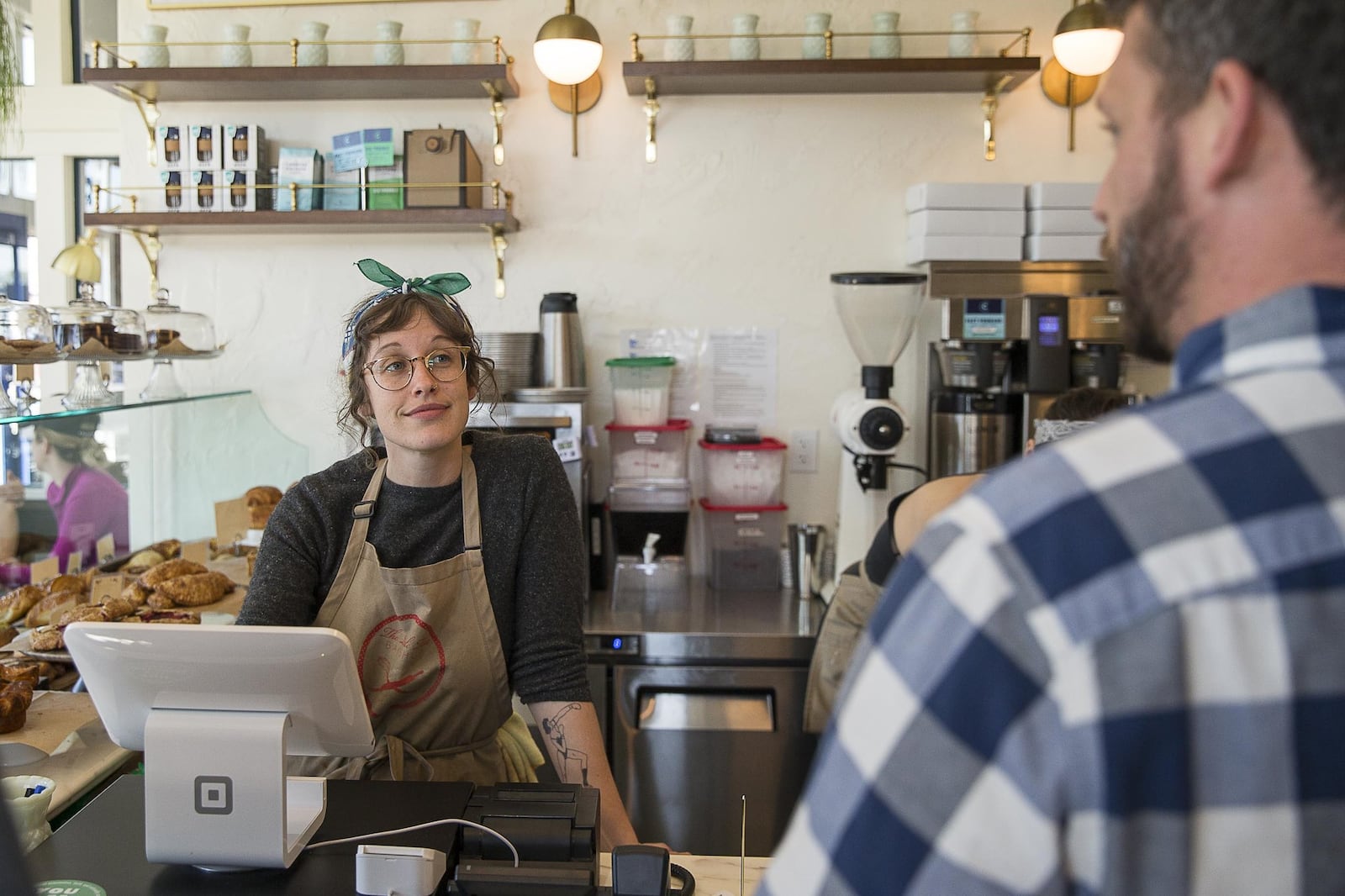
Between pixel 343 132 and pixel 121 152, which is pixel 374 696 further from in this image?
pixel 121 152

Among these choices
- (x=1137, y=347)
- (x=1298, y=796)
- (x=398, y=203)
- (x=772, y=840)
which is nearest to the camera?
(x=1298, y=796)

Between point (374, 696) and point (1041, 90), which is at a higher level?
point (1041, 90)

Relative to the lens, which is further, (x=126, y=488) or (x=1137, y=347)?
(x=126, y=488)

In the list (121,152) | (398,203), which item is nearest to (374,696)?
(398,203)

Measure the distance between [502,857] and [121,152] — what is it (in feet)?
10.3

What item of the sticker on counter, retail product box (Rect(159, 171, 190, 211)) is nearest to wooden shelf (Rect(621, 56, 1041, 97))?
retail product box (Rect(159, 171, 190, 211))

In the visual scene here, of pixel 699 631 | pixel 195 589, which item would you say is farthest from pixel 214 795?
pixel 699 631

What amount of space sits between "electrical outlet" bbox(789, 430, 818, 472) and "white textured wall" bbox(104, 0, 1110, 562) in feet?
0.10

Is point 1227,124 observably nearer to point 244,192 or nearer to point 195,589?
point 195,589

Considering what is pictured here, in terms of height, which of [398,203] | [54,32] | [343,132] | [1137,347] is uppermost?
[54,32]

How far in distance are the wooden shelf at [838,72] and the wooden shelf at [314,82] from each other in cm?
46

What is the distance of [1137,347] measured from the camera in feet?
2.11

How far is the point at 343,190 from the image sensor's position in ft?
11.0

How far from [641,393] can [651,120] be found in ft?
2.71
